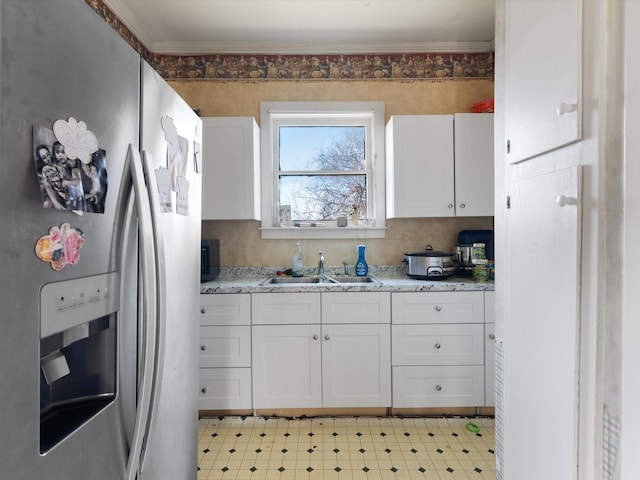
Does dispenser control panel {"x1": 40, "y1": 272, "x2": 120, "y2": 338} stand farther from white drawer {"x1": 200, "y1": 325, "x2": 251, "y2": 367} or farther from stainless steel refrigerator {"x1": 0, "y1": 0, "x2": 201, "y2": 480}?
white drawer {"x1": 200, "y1": 325, "x2": 251, "y2": 367}

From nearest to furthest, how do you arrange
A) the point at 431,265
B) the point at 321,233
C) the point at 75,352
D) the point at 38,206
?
the point at 38,206
the point at 75,352
the point at 431,265
the point at 321,233

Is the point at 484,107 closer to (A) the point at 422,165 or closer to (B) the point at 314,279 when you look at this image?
(A) the point at 422,165

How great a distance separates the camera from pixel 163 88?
1.01 metres

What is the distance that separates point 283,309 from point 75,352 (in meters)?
1.55

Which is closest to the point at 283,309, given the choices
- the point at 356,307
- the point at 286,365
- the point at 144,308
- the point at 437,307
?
the point at 286,365

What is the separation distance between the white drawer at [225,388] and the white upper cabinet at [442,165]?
1.61m

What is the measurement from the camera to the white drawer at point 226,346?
88.7 inches

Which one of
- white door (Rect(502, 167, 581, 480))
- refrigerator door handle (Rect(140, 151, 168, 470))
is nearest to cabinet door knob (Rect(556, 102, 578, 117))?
white door (Rect(502, 167, 581, 480))

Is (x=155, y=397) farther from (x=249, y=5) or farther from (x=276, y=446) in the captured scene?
(x=249, y=5)

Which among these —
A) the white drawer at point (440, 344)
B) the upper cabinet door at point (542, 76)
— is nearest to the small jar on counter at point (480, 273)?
the white drawer at point (440, 344)

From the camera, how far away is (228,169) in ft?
8.29

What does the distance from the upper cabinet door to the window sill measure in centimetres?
158

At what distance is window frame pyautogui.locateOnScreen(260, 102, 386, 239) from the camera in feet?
9.10

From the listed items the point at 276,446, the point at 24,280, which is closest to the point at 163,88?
the point at 24,280
